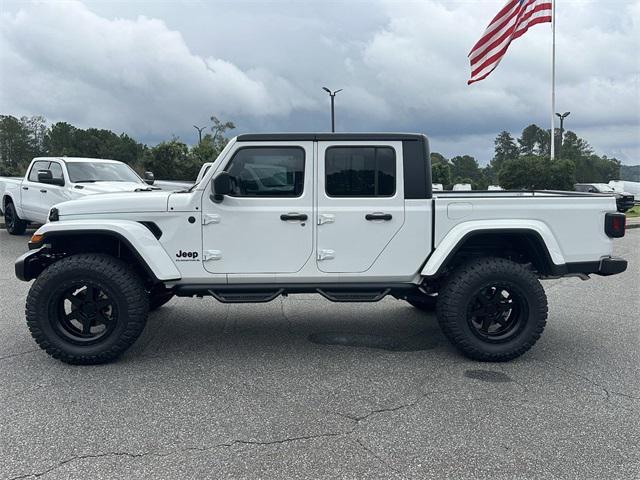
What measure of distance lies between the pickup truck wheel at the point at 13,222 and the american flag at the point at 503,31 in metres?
12.7

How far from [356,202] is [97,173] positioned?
25.3 feet

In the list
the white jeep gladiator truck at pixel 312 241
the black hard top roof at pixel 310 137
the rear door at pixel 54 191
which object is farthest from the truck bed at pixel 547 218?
the rear door at pixel 54 191

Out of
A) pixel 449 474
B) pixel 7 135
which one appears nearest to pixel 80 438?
pixel 449 474

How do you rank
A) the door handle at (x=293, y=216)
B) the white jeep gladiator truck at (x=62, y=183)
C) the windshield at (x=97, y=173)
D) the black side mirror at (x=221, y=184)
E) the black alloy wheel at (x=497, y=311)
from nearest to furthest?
1. the black side mirror at (x=221, y=184)
2. the door handle at (x=293, y=216)
3. the black alloy wheel at (x=497, y=311)
4. the white jeep gladiator truck at (x=62, y=183)
5. the windshield at (x=97, y=173)

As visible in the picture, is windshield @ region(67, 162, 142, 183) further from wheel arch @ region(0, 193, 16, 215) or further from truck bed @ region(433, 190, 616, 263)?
truck bed @ region(433, 190, 616, 263)

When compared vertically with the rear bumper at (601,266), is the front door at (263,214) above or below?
above

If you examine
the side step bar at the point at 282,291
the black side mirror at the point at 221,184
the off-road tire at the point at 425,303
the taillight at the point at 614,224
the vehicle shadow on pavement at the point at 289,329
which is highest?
the black side mirror at the point at 221,184

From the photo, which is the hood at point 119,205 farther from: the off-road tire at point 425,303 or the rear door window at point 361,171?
the off-road tire at point 425,303

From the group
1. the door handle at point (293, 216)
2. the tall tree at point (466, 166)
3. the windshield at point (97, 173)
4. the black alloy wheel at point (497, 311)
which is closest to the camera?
the door handle at point (293, 216)

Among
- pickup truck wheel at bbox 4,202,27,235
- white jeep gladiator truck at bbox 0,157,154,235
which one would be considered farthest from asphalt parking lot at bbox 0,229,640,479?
pickup truck wheel at bbox 4,202,27,235

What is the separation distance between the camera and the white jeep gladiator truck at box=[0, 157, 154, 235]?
10.0 m

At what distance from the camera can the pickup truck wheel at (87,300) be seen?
4410 millimetres

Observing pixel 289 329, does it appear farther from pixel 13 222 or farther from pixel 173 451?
pixel 13 222

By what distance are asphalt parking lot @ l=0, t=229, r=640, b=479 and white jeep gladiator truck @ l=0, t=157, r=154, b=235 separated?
476 centimetres
